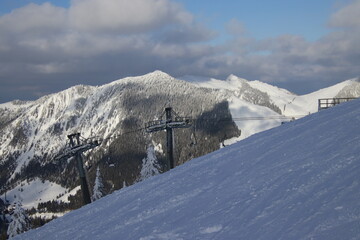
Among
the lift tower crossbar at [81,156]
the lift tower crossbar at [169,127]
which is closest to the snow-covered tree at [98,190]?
the lift tower crossbar at [81,156]

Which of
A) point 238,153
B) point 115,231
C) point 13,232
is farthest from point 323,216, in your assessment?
point 13,232

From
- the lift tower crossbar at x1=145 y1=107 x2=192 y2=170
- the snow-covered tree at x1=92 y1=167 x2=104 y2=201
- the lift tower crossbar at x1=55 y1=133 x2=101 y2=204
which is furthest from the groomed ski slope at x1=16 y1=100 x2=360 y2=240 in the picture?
the snow-covered tree at x1=92 y1=167 x2=104 y2=201

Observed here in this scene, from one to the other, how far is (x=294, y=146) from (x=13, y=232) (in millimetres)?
44913

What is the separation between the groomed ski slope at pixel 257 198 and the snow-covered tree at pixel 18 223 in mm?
38014

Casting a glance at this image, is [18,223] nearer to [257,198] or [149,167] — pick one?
[149,167]

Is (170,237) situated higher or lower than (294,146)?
lower

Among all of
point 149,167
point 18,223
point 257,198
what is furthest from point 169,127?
point 18,223

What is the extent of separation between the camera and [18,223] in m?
46.9

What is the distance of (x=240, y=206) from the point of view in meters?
7.73

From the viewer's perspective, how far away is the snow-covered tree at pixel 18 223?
152 feet

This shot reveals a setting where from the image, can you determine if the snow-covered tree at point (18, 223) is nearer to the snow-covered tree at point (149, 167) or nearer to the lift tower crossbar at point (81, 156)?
the snow-covered tree at point (149, 167)

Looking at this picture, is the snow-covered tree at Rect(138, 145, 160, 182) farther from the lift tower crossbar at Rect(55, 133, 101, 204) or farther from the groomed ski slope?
the groomed ski slope

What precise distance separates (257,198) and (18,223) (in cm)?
4651

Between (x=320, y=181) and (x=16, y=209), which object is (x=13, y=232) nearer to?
(x=16, y=209)
